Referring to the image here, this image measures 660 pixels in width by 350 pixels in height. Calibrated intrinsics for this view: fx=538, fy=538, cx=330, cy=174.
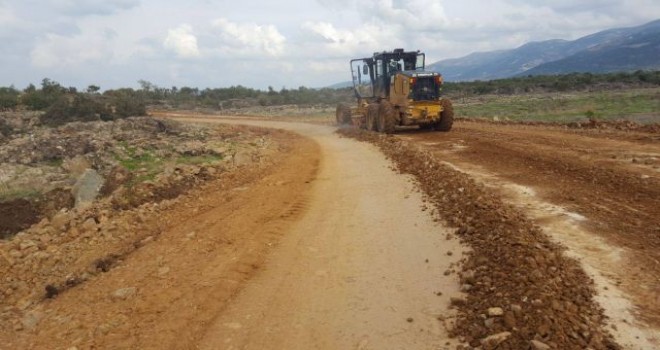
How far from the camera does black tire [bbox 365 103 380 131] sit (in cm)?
1936

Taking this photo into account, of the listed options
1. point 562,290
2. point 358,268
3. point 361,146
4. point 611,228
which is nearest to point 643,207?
point 611,228

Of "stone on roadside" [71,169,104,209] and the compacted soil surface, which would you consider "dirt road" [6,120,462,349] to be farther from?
"stone on roadside" [71,169,104,209]

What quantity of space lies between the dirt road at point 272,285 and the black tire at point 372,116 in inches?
412

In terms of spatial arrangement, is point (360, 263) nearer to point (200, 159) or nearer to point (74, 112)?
point (200, 159)

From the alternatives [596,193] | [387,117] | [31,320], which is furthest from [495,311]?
[387,117]

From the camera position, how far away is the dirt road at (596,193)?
4.58 metres

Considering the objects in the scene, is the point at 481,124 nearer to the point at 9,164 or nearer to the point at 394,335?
the point at 9,164

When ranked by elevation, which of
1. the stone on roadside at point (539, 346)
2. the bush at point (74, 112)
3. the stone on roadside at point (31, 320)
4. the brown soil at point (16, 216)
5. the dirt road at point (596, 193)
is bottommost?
the stone on roadside at point (31, 320)

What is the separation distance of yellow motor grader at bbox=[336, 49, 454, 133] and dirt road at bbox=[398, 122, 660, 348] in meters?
2.22

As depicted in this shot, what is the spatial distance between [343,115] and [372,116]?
586cm

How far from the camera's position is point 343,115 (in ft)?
83.2

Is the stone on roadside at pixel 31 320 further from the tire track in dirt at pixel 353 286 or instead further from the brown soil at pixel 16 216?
the brown soil at pixel 16 216

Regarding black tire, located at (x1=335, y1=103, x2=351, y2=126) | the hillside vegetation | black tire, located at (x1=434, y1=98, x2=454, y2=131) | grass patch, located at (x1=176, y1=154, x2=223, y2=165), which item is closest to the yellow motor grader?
black tire, located at (x1=434, y1=98, x2=454, y2=131)

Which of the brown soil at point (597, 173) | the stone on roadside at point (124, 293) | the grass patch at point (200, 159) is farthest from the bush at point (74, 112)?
the stone on roadside at point (124, 293)
